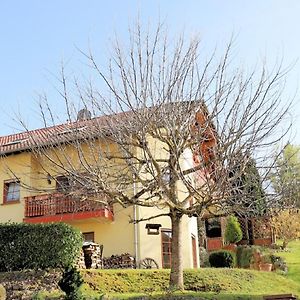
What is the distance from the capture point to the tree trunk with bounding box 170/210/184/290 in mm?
15070

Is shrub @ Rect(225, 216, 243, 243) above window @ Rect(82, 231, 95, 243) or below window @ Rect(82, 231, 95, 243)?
above

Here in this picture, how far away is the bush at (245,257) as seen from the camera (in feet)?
84.2

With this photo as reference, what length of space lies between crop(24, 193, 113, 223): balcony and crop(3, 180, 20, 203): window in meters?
1.68

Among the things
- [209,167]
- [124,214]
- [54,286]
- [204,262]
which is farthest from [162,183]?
[204,262]

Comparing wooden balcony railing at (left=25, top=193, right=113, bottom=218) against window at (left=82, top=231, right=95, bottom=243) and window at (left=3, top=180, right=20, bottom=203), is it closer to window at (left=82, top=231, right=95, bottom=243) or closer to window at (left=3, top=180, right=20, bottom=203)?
window at (left=82, top=231, right=95, bottom=243)

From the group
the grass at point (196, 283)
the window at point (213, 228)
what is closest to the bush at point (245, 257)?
the grass at point (196, 283)

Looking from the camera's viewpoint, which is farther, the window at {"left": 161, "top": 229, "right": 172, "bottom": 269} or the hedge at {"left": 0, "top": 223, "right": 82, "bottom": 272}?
the window at {"left": 161, "top": 229, "right": 172, "bottom": 269}

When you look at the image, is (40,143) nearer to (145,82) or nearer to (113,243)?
(145,82)

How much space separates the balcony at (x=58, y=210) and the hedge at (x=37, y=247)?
425 cm

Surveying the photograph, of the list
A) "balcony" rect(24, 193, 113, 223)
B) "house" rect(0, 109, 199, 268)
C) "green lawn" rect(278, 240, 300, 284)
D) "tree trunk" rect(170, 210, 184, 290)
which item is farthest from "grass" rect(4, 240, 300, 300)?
"balcony" rect(24, 193, 113, 223)

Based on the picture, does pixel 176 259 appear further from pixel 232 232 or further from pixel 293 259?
pixel 232 232

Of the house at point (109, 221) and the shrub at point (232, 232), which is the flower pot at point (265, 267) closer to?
the house at point (109, 221)

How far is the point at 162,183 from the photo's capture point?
47.5 ft

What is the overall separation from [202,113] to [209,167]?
1650mm
